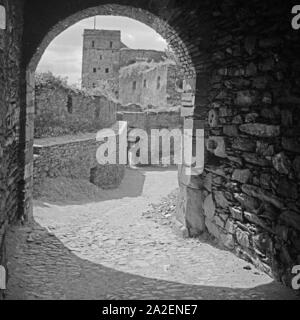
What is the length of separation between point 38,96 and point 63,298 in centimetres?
959

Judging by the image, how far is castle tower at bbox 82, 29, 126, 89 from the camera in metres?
37.7

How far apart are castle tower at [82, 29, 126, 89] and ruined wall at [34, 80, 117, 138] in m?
22.4

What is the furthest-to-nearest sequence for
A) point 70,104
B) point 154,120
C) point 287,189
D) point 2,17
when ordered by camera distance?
1. point 154,120
2. point 70,104
3. point 287,189
4. point 2,17

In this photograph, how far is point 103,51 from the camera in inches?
1490

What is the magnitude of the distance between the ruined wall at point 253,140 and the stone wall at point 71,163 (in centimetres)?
507

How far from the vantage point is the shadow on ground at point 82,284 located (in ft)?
11.8

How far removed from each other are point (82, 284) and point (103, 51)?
36.2 m

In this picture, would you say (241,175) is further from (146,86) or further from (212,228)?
(146,86)

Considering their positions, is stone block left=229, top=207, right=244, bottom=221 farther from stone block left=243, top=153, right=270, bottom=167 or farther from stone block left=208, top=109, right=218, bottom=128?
stone block left=208, top=109, right=218, bottom=128

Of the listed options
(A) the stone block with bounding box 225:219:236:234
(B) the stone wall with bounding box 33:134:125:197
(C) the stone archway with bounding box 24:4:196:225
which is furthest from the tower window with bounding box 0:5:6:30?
(B) the stone wall with bounding box 33:134:125:197

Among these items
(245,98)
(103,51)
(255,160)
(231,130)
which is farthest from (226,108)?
(103,51)

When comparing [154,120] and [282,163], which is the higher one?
[154,120]

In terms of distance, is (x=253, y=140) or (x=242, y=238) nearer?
(x=253, y=140)
